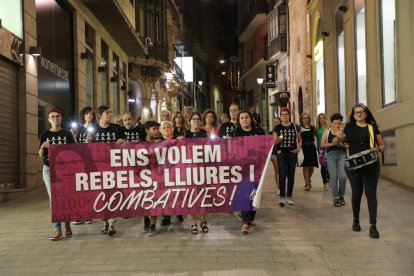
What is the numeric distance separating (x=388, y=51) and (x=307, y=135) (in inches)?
140

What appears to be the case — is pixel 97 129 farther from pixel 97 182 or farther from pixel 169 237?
pixel 169 237

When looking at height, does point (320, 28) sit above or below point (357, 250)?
above

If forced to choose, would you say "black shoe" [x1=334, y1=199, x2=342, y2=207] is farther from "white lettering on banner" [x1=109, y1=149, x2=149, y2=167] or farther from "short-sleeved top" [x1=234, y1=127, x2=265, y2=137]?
"white lettering on banner" [x1=109, y1=149, x2=149, y2=167]

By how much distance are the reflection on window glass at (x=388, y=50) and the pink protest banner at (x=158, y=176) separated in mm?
6505

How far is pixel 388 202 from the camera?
9031 millimetres

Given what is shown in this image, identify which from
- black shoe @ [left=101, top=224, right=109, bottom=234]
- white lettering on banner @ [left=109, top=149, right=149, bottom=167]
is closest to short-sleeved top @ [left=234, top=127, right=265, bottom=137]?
white lettering on banner @ [left=109, top=149, right=149, bottom=167]

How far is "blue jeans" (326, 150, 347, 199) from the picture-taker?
8773 millimetres

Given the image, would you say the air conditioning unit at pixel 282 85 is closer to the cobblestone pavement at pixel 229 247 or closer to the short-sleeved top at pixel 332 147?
the short-sleeved top at pixel 332 147

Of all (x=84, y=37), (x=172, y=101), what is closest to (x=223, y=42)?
(x=172, y=101)

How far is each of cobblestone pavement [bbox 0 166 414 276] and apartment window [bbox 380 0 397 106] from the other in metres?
4.48

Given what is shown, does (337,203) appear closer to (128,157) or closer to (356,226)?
(356,226)

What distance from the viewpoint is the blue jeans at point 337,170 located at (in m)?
8.77

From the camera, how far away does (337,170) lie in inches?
347

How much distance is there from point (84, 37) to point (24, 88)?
5.72 metres
